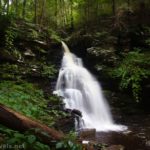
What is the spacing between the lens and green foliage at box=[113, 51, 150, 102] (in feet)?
48.8

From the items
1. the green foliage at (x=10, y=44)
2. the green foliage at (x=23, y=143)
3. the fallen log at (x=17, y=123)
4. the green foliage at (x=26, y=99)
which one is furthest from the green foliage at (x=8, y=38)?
the green foliage at (x=23, y=143)

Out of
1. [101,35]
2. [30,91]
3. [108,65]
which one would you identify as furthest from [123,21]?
[30,91]

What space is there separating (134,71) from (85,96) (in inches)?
115

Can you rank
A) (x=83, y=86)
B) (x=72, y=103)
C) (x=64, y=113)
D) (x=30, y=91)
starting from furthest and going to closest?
1. (x=83, y=86)
2. (x=72, y=103)
3. (x=30, y=91)
4. (x=64, y=113)

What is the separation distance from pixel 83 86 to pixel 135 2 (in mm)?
8451

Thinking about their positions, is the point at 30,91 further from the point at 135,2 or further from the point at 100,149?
the point at 135,2

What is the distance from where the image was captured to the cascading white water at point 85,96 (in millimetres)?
14344

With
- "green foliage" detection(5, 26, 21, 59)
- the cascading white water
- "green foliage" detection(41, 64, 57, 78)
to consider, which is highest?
"green foliage" detection(5, 26, 21, 59)

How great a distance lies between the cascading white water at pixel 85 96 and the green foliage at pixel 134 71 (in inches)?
63.5

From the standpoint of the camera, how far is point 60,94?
15.3 meters

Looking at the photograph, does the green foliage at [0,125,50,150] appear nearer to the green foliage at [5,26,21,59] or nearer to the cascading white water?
the cascading white water

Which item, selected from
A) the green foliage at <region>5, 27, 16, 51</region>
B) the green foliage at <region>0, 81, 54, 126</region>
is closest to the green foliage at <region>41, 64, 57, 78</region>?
the green foliage at <region>0, 81, 54, 126</region>

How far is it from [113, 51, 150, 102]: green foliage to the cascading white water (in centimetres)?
161

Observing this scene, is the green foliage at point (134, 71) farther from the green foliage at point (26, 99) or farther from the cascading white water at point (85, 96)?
the green foliage at point (26, 99)
